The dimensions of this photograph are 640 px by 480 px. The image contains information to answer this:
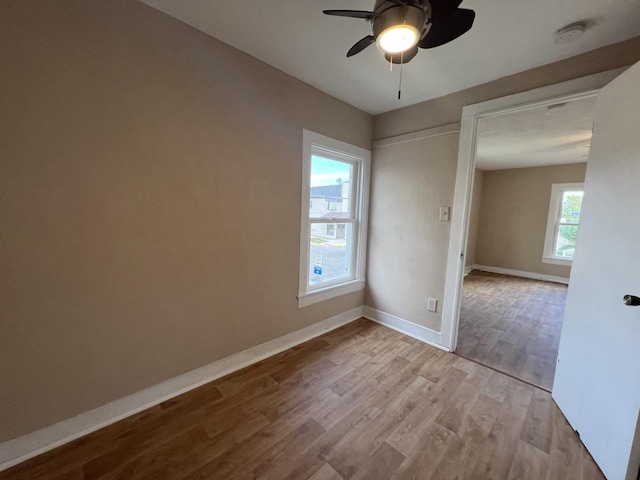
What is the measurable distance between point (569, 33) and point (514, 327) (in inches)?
112

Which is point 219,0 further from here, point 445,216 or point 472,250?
point 472,250

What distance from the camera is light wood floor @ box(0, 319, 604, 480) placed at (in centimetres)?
128

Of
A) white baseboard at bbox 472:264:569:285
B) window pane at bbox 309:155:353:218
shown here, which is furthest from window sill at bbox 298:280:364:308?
white baseboard at bbox 472:264:569:285

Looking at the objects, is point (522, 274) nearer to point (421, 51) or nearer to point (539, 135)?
point (539, 135)

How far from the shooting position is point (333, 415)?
1633 millimetres

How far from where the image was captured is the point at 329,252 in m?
2.82

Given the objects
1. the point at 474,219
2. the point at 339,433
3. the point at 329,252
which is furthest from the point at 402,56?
the point at 474,219

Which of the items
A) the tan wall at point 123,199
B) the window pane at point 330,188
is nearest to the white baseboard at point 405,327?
the window pane at point 330,188

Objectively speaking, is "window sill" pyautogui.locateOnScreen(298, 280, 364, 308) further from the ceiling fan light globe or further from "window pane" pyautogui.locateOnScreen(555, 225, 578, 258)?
"window pane" pyautogui.locateOnScreen(555, 225, 578, 258)

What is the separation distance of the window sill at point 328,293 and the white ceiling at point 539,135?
2.12 metres

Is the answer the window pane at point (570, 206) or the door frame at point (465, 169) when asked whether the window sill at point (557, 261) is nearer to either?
the window pane at point (570, 206)

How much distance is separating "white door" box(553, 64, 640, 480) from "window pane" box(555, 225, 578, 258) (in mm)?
4733

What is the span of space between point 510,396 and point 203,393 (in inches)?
88.1

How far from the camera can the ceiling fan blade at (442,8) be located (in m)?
1.07
